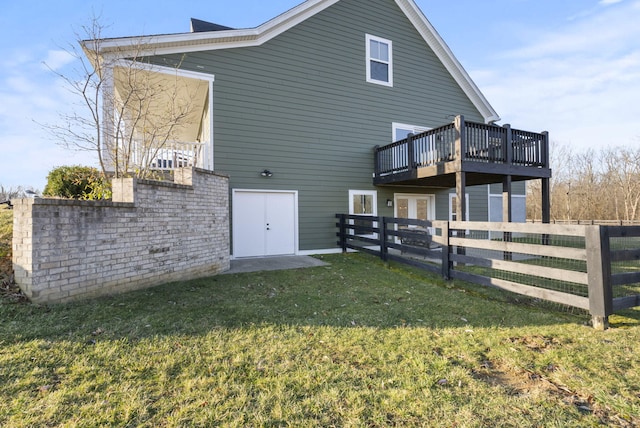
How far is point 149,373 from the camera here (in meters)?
2.36

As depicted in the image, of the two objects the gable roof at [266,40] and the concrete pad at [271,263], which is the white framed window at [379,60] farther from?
the concrete pad at [271,263]

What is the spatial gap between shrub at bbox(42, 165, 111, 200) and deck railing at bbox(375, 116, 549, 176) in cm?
805

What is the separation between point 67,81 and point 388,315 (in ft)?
24.9

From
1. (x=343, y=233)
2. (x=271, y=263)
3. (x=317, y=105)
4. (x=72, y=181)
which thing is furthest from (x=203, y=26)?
(x=271, y=263)

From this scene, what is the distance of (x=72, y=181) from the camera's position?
6.51 m

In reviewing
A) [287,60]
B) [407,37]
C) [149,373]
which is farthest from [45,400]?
[407,37]

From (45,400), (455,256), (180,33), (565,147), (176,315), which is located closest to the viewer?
(45,400)

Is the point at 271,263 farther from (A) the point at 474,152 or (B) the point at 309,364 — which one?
(A) the point at 474,152

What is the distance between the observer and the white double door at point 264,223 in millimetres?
8453

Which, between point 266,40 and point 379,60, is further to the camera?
point 379,60

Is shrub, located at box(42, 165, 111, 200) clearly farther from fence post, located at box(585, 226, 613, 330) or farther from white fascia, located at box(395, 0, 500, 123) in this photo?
white fascia, located at box(395, 0, 500, 123)

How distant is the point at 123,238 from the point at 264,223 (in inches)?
175

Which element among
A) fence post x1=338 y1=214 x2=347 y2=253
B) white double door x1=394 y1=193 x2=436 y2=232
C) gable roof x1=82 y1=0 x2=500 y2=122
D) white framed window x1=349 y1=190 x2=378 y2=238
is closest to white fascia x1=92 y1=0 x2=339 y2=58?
gable roof x1=82 y1=0 x2=500 y2=122

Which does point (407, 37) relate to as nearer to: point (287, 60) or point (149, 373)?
point (287, 60)
